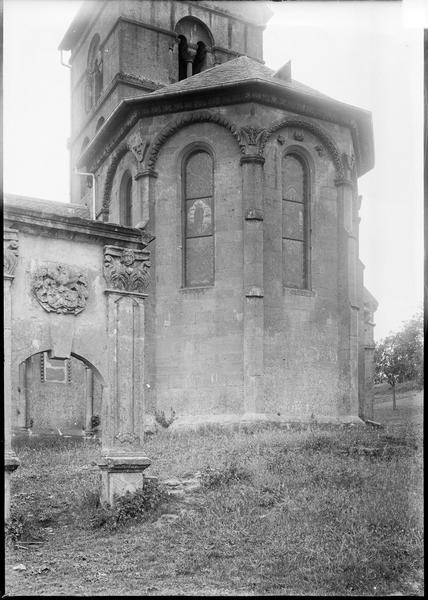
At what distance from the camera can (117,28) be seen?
31516 millimetres

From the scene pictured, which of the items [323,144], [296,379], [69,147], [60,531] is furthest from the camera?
[69,147]

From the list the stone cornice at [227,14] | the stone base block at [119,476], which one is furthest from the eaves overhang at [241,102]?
the stone base block at [119,476]

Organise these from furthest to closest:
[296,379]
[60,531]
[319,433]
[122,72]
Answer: [122,72], [296,379], [319,433], [60,531]

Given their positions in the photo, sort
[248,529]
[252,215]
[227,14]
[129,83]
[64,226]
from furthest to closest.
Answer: [227,14] < [129,83] < [252,215] < [64,226] < [248,529]

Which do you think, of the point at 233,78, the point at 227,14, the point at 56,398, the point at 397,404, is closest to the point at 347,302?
the point at 233,78

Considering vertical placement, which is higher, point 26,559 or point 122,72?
point 122,72

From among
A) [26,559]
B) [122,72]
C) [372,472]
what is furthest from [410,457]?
[122,72]

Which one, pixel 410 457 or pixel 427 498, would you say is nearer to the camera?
pixel 427 498

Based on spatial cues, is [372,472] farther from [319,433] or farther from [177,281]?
[177,281]

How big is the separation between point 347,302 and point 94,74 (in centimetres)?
1789

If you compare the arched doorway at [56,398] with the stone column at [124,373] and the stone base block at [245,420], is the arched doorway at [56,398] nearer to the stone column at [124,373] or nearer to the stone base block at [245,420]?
the stone base block at [245,420]

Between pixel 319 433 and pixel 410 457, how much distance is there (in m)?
3.27

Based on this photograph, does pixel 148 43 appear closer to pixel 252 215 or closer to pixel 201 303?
pixel 252 215

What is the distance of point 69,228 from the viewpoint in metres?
13.2
